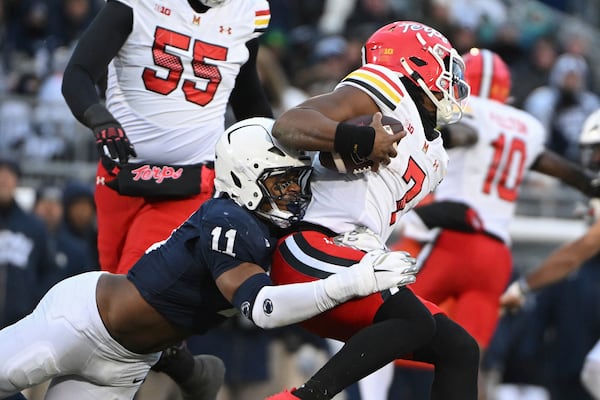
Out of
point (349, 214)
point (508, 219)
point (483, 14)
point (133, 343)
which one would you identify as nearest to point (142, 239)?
point (133, 343)

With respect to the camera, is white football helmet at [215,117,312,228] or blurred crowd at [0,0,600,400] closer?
white football helmet at [215,117,312,228]

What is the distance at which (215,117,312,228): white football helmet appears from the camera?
4.57 meters

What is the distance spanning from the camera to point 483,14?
575 inches

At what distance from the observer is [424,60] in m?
4.75

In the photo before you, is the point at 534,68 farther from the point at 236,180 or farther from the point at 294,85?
the point at 236,180

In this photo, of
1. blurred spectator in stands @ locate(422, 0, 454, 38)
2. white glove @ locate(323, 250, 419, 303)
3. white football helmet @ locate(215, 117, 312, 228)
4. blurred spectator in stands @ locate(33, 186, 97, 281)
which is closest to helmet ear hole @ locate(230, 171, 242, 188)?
white football helmet @ locate(215, 117, 312, 228)

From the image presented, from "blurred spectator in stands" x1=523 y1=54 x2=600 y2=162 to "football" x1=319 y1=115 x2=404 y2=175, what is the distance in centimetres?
693

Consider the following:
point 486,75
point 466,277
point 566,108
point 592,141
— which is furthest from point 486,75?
point 566,108

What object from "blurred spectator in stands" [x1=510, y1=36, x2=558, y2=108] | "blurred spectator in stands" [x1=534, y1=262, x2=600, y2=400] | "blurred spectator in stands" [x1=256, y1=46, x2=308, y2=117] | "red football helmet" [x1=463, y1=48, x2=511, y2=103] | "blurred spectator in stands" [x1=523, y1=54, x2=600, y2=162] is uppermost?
"red football helmet" [x1=463, y1=48, x2=511, y2=103]

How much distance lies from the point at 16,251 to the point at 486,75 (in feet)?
11.6

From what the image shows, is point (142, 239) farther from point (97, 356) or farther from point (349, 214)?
point (349, 214)

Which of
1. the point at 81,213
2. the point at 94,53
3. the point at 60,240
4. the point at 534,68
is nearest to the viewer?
the point at 94,53

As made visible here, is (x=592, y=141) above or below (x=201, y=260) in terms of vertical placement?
below

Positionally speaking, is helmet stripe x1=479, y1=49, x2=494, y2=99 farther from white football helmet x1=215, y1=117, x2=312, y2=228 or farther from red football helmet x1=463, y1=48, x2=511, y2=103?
white football helmet x1=215, y1=117, x2=312, y2=228
